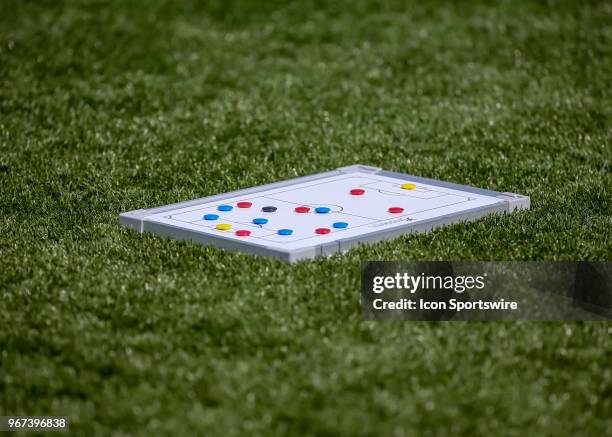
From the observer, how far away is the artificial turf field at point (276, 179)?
3.82 metres

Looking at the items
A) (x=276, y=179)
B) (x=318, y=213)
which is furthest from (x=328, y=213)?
(x=276, y=179)

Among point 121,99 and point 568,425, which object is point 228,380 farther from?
point 121,99

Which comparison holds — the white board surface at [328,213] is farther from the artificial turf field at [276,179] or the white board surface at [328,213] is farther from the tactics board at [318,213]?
the artificial turf field at [276,179]

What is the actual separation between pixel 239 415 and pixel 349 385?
0.44 m

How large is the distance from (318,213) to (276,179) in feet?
3.49

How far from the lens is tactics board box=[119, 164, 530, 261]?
5289 mm

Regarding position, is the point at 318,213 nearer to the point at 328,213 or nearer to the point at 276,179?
the point at 328,213

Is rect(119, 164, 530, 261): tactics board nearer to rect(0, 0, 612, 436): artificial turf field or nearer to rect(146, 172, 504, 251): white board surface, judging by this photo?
rect(146, 172, 504, 251): white board surface

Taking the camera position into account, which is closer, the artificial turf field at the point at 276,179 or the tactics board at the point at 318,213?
the artificial turf field at the point at 276,179

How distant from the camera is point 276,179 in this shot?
6785 mm

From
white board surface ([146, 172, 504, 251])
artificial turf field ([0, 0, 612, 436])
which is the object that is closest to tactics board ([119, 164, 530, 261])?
white board surface ([146, 172, 504, 251])

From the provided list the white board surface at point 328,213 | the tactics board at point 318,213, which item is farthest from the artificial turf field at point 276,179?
the white board surface at point 328,213

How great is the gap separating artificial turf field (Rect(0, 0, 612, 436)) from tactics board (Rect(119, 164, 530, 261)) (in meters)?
0.11

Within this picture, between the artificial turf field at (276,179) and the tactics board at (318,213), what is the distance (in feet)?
0.36
